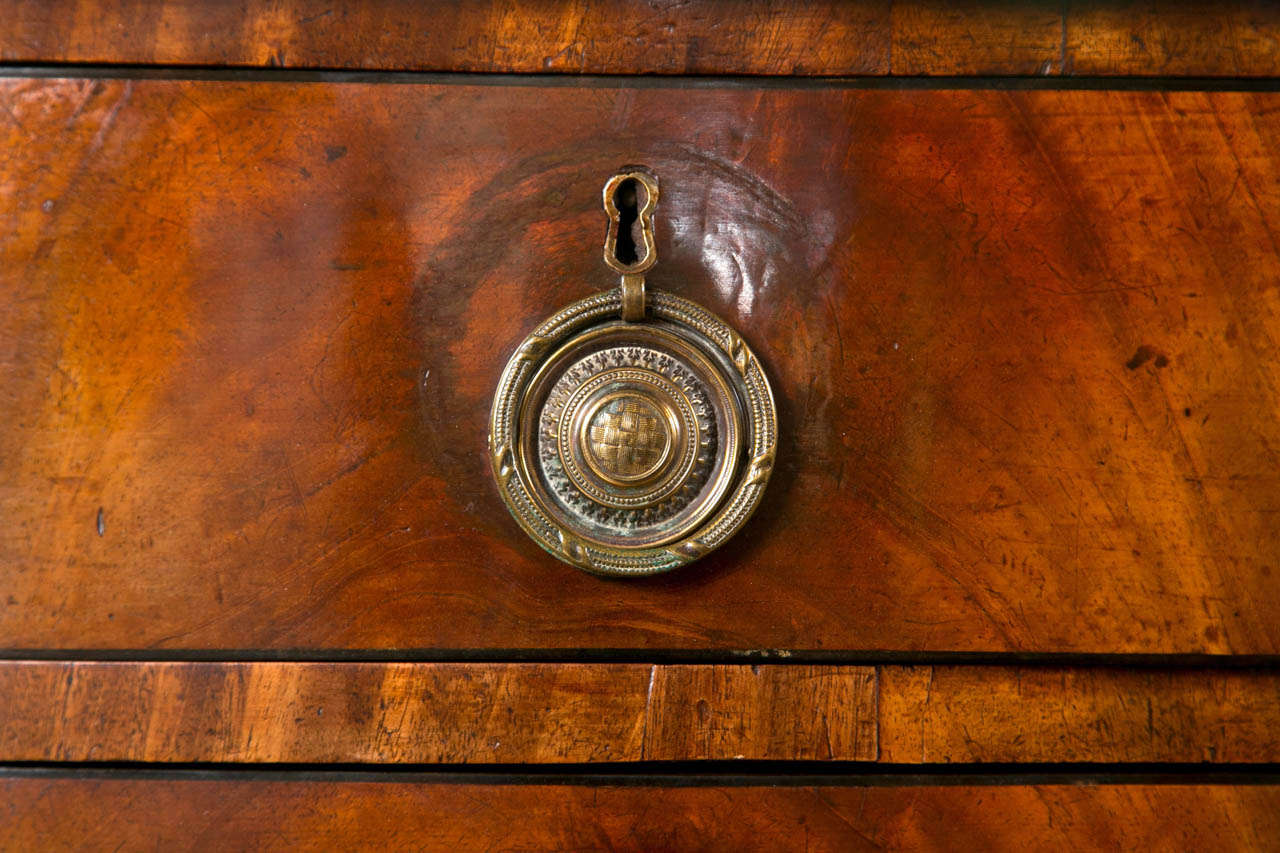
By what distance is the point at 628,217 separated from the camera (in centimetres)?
82

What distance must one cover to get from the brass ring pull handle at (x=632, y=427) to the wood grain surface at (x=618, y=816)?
0.22m

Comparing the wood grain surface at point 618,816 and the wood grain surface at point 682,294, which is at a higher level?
the wood grain surface at point 682,294

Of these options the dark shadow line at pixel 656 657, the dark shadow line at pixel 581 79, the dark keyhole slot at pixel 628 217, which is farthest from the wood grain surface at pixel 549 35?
the dark shadow line at pixel 656 657

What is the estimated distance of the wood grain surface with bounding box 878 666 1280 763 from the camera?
32.0 inches

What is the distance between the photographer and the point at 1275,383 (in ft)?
2.71

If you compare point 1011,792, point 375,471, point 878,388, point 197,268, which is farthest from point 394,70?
point 1011,792

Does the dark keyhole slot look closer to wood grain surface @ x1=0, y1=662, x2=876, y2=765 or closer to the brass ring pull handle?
the brass ring pull handle

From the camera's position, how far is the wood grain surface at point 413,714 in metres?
0.80

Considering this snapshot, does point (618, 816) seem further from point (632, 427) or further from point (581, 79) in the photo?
point (581, 79)

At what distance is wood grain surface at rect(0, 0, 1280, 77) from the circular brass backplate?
0.75 ft

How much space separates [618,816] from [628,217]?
0.53m

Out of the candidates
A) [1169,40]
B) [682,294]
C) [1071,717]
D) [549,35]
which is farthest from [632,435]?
[1169,40]

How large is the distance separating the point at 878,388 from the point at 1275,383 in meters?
0.36

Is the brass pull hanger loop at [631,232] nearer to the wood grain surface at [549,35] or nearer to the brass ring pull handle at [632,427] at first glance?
the brass ring pull handle at [632,427]
